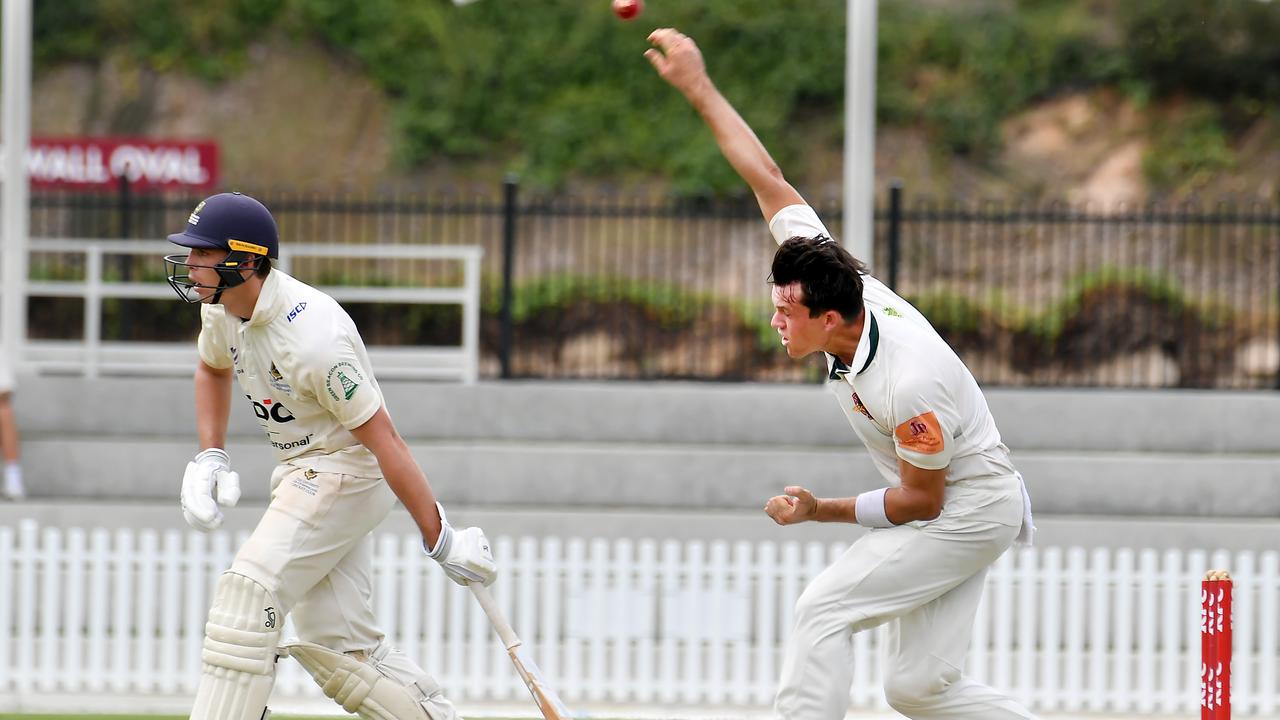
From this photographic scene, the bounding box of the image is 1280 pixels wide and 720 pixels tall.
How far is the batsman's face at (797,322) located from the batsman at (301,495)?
1.11 meters

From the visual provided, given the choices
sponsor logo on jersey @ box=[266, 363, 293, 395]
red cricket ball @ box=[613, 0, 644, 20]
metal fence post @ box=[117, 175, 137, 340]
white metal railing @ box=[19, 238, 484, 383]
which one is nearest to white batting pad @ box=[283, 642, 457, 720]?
sponsor logo on jersey @ box=[266, 363, 293, 395]

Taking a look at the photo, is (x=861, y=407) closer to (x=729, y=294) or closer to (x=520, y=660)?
(x=520, y=660)

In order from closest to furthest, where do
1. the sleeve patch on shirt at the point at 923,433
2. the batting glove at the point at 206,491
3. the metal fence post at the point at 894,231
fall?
the sleeve patch on shirt at the point at 923,433 < the batting glove at the point at 206,491 < the metal fence post at the point at 894,231

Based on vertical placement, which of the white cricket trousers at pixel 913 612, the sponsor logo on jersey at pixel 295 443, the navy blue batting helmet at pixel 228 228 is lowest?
the white cricket trousers at pixel 913 612

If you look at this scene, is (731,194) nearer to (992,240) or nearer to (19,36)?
(992,240)

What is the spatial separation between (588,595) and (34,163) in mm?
12713

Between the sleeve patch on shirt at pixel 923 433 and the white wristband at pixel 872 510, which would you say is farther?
the white wristband at pixel 872 510

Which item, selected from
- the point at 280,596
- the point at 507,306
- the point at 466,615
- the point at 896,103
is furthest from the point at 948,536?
the point at 896,103

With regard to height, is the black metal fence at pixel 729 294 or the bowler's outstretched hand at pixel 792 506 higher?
the black metal fence at pixel 729 294

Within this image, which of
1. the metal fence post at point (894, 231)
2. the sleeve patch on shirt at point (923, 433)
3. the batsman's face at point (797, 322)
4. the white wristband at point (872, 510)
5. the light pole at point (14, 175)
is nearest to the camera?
the sleeve patch on shirt at point (923, 433)

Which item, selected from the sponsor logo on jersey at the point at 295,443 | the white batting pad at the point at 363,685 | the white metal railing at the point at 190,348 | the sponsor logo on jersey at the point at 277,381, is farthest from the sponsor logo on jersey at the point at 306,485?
the white metal railing at the point at 190,348

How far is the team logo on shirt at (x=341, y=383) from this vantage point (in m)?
4.26

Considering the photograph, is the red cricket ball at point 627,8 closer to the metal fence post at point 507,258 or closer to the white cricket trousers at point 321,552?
the white cricket trousers at point 321,552

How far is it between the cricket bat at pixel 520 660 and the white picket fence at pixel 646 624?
9.96ft
